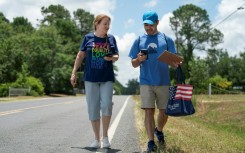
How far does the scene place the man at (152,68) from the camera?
664 centimetres

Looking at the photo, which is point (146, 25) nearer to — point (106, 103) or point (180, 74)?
point (180, 74)

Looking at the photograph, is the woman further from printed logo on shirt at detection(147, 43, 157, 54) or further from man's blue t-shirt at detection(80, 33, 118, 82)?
printed logo on shirt at detection(147, 43, 157, 54)

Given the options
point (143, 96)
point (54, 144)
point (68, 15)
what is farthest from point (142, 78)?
point (68, 15)

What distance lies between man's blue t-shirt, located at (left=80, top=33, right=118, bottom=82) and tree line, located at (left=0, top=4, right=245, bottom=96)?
1463 inches

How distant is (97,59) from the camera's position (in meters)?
7.09

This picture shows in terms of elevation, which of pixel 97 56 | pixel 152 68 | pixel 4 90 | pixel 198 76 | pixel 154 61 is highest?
pixel 198 76

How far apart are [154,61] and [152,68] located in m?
0.11

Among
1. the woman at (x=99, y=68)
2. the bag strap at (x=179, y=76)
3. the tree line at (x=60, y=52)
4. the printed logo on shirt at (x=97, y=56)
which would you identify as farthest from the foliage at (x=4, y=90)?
the bag strap at (x=179, y=76)

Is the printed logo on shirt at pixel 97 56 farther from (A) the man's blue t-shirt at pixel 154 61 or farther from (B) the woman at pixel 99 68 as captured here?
(A) the man's blue t-shirt at pixel 154 61

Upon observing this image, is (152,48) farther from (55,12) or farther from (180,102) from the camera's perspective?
(55,12)

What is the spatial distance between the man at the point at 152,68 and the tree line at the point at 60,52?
37.8m

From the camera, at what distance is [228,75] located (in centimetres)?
10144

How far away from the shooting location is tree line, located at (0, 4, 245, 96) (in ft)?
163

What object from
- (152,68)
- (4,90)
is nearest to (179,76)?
(152,68)
